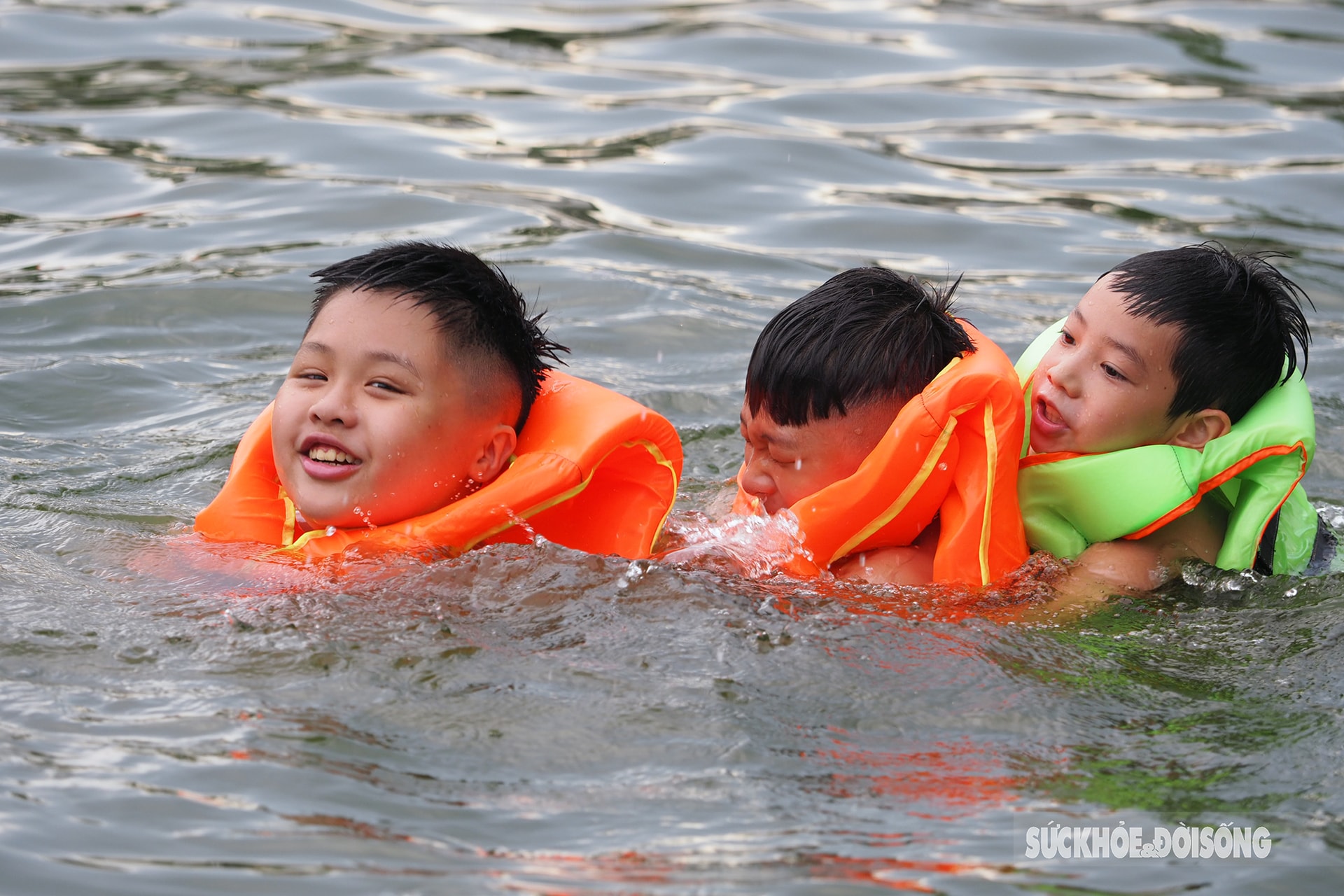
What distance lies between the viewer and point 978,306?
7.56m

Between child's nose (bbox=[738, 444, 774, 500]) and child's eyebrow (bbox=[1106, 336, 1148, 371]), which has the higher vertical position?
child's eyebrow (bbox=[1106, 336, 1148, 371])

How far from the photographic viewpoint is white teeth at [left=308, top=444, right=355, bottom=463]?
405 cm

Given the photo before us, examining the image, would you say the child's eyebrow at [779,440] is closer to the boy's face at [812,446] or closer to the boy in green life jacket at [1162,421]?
the boy's face at [812,446]

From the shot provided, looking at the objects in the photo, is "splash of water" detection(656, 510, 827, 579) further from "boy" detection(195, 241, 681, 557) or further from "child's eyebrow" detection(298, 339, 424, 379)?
"child's eyebrow" detection(298, 339, 424, 379)

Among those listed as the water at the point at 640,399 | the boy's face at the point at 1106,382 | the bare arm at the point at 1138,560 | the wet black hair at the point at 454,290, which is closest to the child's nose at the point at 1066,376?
the boy's face at the point at 1106,382

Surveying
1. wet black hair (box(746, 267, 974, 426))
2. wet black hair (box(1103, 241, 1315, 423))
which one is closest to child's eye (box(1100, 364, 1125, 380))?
wet black hair (box(1103, 241, 1315, 423))

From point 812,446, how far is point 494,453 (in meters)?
0.89

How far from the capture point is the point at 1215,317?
429 cm

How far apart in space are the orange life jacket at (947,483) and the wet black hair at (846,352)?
9 cm

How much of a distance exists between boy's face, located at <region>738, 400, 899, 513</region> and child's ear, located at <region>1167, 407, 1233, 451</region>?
0.93 meters

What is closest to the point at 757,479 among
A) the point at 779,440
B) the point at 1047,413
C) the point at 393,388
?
the point at 779,440

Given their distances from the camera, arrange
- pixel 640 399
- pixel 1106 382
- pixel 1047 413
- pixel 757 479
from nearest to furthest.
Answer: pixel 757 479, pixel 1106 382, pixel 1047 413, pixel 640 399

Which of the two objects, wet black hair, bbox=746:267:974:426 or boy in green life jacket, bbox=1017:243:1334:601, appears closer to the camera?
wet black hair, bbox=746:267:974:426

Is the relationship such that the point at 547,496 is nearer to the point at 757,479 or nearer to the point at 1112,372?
the point at 757,479
